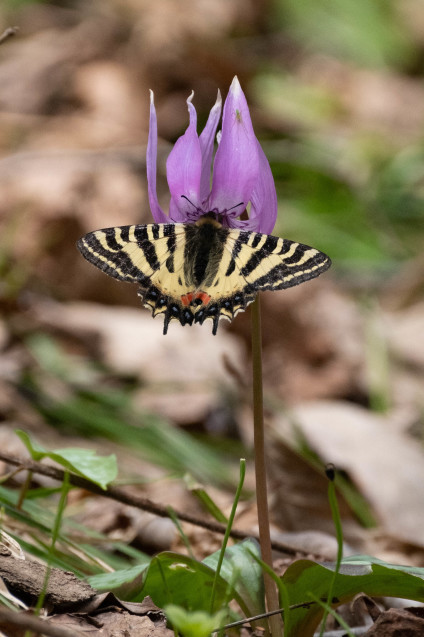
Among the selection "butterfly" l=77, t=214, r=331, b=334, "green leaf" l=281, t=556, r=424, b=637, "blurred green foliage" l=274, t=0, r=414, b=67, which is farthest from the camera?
"blurred green foliage" l=274, t=0, r=414, b=67

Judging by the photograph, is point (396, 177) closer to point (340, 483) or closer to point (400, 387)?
point (400, 387)

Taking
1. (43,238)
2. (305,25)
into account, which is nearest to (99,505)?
(43,238)

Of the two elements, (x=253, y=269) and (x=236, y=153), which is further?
(x=253, y=269)

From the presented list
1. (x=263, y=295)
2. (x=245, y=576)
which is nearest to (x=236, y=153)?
(x=245, y=576)

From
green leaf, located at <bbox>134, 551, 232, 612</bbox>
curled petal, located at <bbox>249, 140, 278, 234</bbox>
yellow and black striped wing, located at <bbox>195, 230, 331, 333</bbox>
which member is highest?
curled petal, located at <bbox>249, 140, 278, 234</bbox>

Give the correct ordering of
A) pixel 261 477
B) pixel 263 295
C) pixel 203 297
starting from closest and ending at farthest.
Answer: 1. pixel 261 477
2. pixel 203 297
3. pixel 263 295

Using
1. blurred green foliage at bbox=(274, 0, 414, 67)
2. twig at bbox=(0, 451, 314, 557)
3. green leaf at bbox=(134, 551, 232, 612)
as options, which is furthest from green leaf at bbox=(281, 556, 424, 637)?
blurred green foliage at bbox=(274, 0, 414, 67)

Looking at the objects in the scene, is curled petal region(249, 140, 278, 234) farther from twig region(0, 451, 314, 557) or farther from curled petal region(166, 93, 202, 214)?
twig region(0, 451, 314, 557)

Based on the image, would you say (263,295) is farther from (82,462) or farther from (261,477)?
(261,477)
